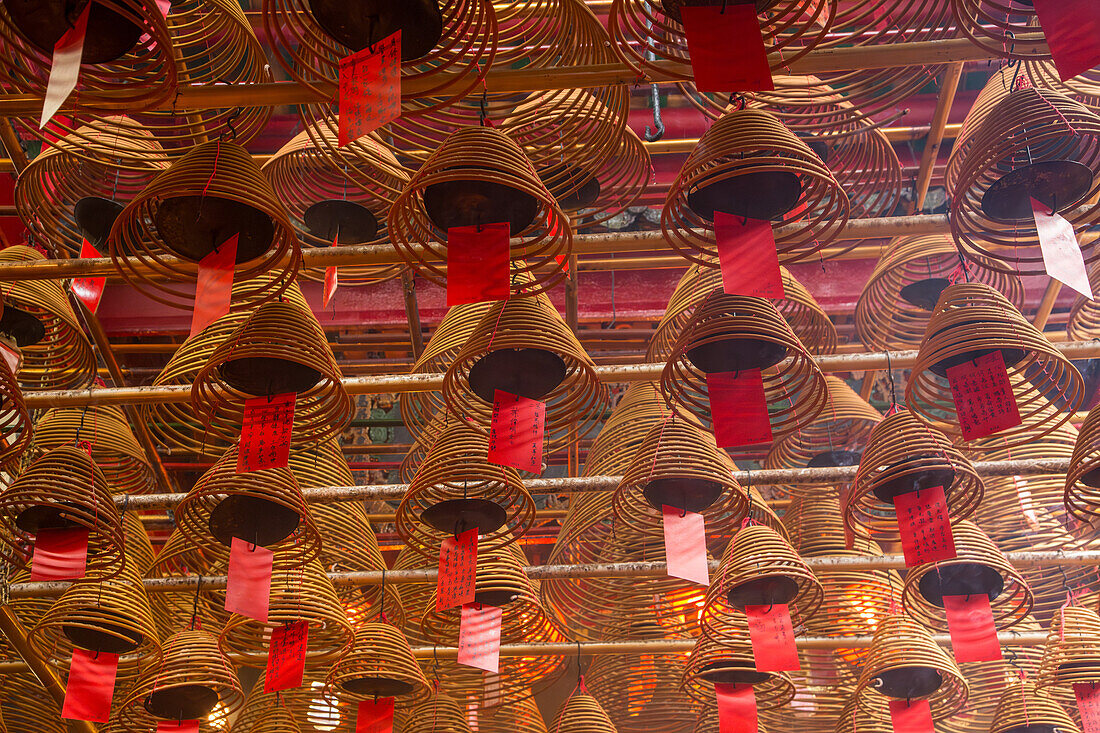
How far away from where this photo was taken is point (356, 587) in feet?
22.6

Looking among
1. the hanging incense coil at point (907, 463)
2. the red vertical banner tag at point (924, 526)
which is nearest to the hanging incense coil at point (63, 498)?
the hanging incense coil at point (907, 463)

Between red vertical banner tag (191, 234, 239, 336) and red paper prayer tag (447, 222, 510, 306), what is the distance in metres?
0.77

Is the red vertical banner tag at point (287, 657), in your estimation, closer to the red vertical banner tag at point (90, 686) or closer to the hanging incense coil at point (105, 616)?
the hanging incense coil at point (105, 616)

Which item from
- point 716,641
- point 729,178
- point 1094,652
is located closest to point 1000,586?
point 1094,652

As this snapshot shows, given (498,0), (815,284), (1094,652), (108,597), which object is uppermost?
(815,284)

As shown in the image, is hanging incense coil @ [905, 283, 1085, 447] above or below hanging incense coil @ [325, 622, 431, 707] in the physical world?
above

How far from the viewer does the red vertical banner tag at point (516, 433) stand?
3959 millimetres

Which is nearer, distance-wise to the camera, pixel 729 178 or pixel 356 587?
pixel 729 178

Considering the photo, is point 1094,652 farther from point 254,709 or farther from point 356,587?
point 254,709

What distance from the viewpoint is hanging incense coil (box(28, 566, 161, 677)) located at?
5.22m

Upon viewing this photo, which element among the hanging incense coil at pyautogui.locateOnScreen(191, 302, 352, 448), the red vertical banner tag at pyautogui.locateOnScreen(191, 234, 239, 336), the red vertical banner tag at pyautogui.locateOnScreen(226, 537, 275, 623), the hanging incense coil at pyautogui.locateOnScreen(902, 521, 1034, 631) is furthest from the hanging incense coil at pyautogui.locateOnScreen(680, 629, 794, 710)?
the red vertical banner tag at pyautogui.locateOnScreen(191, 234, 239, 336)

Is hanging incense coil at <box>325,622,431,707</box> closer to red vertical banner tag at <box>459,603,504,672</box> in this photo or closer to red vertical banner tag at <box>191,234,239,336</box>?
red vertical banner tag at <box>459,603,504,672</box>

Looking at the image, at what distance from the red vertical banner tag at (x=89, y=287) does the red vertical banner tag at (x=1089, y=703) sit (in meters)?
5.84

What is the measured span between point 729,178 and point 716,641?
298 centimetres
